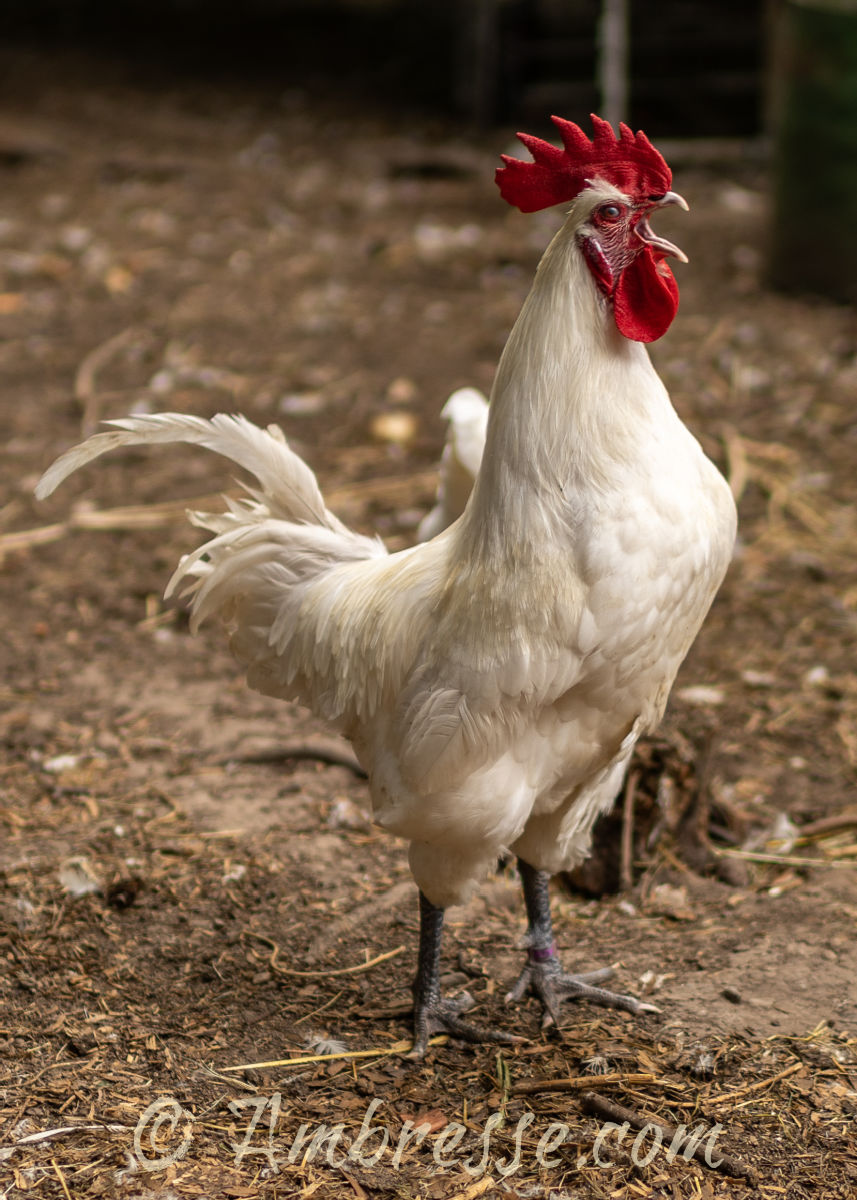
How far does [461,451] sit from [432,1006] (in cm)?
168

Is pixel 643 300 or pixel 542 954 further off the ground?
pixel 643 300

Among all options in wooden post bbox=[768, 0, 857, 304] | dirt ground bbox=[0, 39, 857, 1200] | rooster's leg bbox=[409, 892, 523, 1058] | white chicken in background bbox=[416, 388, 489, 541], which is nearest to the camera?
dirt ground bbox=[0, 39, 857, 1200]

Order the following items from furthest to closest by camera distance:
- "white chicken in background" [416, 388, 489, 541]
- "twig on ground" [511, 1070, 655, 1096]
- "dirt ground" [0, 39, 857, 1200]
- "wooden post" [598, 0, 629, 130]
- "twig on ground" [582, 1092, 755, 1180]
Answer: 1. "wooden post" [598, 0, 629, 130]
2. "white chicken in background" [416, 388, 489, 541]
3. "twig on ground" [511, 1070, 655, 1096]
4. "dirt ground" [0, 39, 857, 1200]
5. "twig on ground" [582, 1092, 755, 1180]

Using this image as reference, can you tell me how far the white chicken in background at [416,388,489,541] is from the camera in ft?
12.8

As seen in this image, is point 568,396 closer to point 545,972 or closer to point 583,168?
point 583,168

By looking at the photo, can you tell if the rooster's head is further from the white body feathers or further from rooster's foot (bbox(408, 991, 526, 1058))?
rooster's foot (bbox(408, 991, 526, 1058))

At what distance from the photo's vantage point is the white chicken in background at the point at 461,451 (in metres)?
3.91

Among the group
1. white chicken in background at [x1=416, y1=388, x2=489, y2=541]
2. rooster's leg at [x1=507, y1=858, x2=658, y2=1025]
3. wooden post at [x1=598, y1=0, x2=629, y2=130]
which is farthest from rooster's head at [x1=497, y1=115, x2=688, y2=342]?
wooden post at [x1=598, y1=0, x2=629, y2=130]

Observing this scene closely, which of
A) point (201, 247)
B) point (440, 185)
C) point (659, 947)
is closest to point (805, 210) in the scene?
point (440, 185)

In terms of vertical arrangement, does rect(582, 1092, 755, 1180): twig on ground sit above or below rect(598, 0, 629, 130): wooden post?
below

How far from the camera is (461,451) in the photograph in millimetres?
3922

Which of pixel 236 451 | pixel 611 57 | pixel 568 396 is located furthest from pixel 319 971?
pixel 611 57

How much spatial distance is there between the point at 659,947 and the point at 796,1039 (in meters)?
0.58

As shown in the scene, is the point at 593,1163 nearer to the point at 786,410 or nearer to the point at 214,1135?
the point at 214,1135
